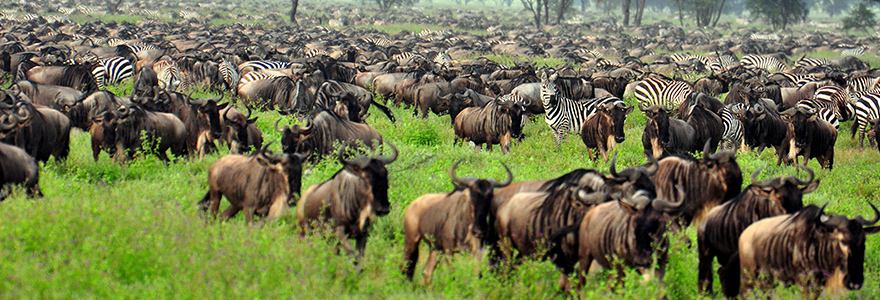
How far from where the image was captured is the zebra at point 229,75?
19.1 metres

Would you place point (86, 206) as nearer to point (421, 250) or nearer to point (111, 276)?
point (111, 276)

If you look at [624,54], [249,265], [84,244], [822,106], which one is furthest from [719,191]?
[624,54]

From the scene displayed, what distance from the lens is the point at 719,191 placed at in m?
7.89

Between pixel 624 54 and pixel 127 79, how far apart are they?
27.3m

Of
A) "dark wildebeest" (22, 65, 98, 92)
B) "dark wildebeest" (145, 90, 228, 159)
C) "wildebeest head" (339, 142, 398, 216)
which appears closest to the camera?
"wildebeest head" (339, 142, 398, 216)

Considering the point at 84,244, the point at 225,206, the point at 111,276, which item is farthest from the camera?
the point at 225,206

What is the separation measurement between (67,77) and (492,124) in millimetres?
9701

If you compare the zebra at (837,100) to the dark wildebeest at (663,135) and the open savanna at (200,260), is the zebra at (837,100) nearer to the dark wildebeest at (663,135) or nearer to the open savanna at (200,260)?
the dark wildebeest at (663,135)

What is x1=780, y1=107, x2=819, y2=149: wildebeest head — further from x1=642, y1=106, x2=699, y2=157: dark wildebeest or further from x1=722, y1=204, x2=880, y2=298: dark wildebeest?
x1=722, y1=204, x2=880, y2=298: dark wildebeest

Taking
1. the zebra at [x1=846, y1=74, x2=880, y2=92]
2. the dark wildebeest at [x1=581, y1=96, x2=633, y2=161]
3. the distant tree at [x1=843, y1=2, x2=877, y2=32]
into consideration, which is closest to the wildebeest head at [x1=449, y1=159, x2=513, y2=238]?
the dark wildebeest at [x1=581, y1=96, x2=633, y2=161]

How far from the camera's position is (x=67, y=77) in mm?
16516

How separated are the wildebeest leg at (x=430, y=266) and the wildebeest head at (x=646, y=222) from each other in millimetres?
1655

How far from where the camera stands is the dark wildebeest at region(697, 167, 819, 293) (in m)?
6.58

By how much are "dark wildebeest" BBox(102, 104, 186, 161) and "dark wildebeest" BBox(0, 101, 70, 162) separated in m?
0.59
